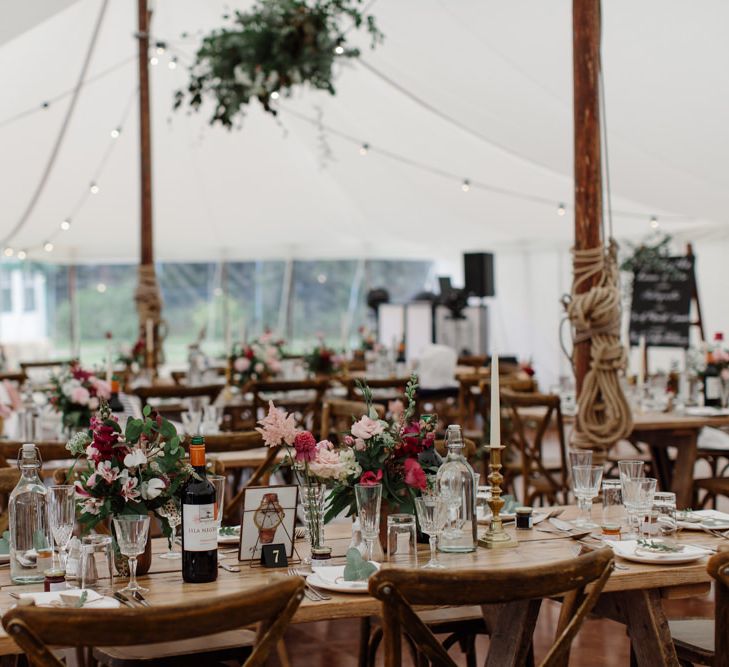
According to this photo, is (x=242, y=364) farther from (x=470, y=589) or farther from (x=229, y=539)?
(x=470, y=589)

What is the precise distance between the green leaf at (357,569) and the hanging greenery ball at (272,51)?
172 inches

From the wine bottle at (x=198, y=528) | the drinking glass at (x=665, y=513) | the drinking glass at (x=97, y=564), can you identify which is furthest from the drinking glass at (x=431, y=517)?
the drinking glass at (x=97, y=564)

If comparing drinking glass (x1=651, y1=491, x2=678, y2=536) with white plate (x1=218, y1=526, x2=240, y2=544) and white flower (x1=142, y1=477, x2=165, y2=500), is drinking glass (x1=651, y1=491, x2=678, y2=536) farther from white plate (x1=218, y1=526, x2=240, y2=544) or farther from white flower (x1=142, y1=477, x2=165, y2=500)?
white flower (x1=142, y1=477, x2=165, y2=500)

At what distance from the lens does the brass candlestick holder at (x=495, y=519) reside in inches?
115

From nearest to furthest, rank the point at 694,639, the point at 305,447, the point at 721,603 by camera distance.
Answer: the point at 721,603, the point at 305,447, the point at 694,639

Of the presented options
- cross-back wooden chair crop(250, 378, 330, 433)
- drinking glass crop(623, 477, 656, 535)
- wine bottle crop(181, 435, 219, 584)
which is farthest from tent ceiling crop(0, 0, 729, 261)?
wine bottle crop(181, 435, 219, 584)

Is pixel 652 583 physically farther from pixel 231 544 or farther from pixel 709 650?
pixel 231 544

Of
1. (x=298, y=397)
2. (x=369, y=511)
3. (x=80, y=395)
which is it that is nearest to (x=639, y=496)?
(x=369, y=511)

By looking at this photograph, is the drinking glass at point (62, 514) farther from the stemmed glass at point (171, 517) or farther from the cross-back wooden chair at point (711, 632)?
the cross-back wooden chair at point (711, 632)

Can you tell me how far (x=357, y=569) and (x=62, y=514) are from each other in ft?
2.34

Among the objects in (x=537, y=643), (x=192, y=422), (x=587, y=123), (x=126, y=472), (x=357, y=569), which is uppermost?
(x=587, y=123)

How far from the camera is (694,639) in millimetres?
2986

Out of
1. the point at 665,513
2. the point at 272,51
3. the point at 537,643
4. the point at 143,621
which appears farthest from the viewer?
the point at 272,51

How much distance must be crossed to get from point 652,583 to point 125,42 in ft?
29.1
